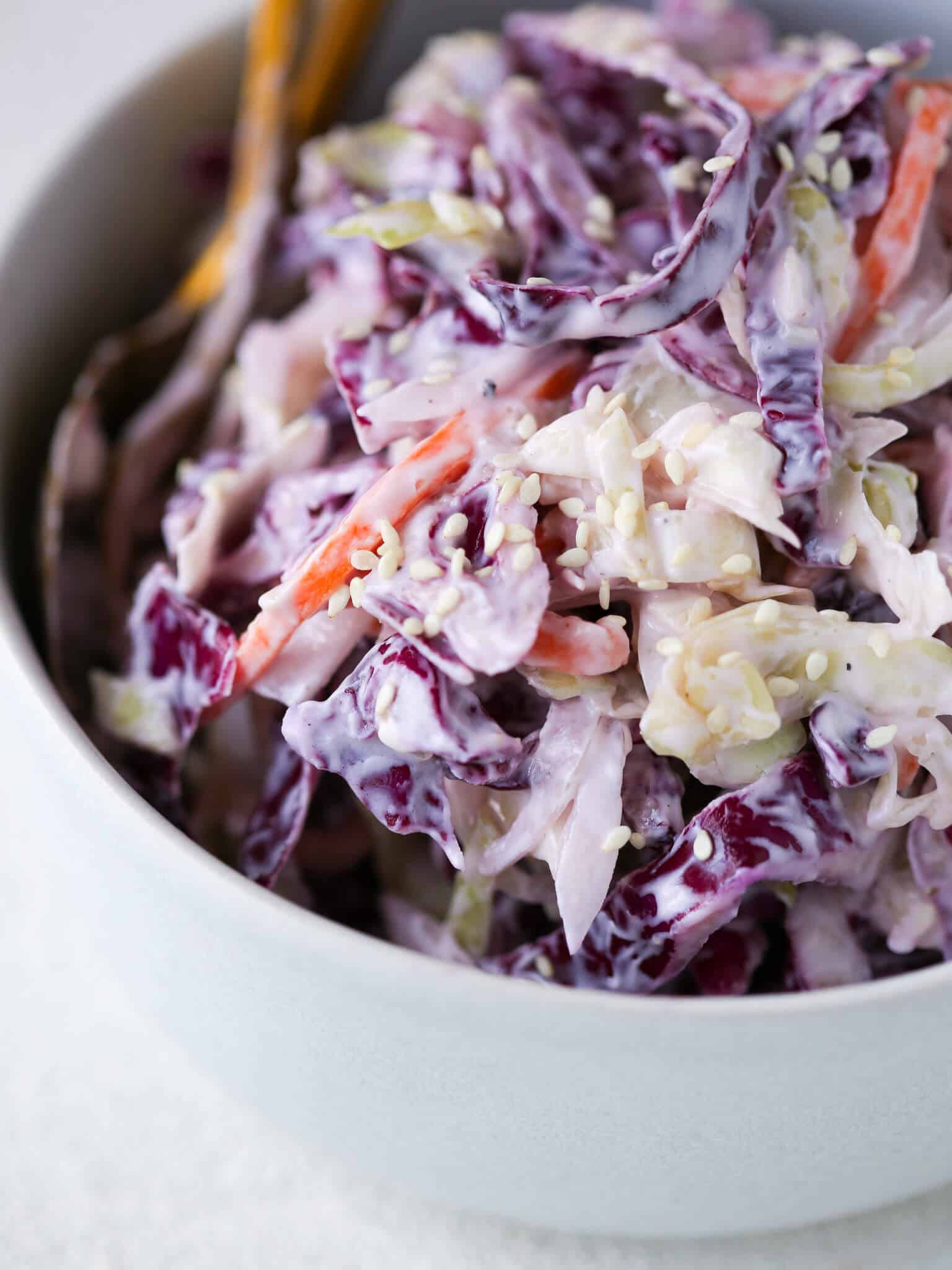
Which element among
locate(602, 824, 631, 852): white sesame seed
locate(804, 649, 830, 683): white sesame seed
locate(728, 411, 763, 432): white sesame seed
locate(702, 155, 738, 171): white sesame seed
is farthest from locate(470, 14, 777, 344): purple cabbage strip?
locate(602, 824, 631, 852): white sesame seed

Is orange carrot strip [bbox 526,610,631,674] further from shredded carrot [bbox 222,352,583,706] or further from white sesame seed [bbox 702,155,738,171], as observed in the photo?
white sesame seed [bbox 702,155,738,171]

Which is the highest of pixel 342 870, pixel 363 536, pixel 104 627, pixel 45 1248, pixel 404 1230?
pixel 363 536

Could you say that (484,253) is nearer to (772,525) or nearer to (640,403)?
(640,403)

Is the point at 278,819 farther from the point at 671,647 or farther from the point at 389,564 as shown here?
the point at 671,647

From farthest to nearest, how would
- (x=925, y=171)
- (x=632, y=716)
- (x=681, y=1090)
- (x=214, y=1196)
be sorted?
(x=214, y=1196)
(x=925, y=171)
(x=632, y=716)
(x=681, y=1090)

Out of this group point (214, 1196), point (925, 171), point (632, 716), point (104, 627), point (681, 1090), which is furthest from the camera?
point (104, 627)

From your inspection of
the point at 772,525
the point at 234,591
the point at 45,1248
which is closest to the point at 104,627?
the point at 234,591
